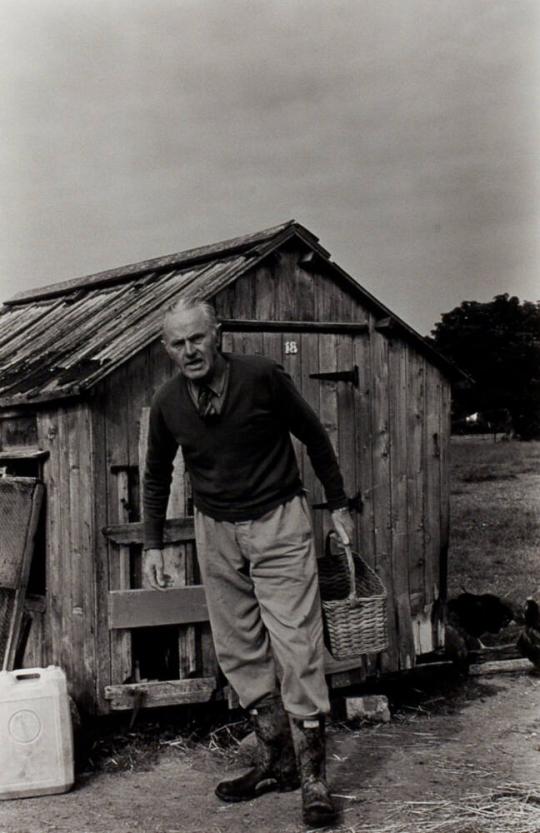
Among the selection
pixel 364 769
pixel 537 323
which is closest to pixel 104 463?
pixel 364 769

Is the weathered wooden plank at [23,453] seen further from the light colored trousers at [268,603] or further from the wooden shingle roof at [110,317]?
the light colored trousers at [268,603]

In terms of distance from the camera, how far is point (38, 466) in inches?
247

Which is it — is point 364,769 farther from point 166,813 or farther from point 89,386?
point 89,386

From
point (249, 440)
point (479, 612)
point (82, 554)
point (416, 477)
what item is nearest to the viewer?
point (249, 440)

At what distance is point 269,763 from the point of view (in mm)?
4949

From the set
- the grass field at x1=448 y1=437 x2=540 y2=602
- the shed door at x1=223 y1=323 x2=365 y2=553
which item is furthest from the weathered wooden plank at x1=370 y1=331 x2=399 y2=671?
the grass field at x1=448 y1=437 x2=540 y2=602

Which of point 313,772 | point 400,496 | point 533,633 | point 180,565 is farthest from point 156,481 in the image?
point 533,633

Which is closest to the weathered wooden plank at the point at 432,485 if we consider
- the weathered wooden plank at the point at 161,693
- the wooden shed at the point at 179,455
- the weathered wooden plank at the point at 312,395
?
the wooden shed at the point at 179,455

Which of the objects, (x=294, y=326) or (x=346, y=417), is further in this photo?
(x=346, y=417)

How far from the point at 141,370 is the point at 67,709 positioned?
2.10m

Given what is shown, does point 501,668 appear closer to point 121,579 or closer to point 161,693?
point 161,693

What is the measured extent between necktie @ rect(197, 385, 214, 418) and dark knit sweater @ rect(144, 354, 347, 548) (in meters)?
0.04

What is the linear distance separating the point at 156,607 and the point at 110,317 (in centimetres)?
221

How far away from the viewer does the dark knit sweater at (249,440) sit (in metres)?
4.66
